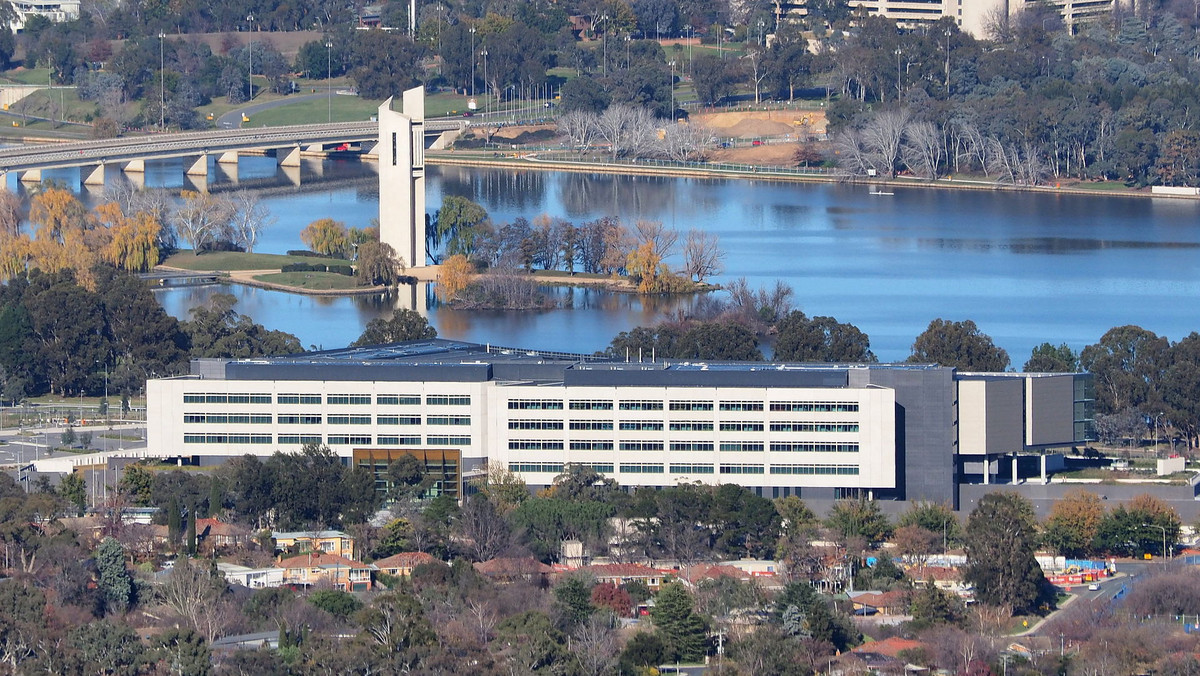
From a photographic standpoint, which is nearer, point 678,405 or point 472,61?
point 678,405

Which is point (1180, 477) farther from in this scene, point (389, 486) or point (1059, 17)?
point (1059, 17)

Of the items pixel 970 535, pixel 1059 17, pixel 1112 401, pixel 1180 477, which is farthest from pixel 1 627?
pixel 1059 17

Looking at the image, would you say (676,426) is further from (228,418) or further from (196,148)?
(196,148)

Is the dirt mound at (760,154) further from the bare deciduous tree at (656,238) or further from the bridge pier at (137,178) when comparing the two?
the bare deciduous tree at (656,238)

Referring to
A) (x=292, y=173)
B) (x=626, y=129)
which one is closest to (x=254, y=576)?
(x=292, y=173)

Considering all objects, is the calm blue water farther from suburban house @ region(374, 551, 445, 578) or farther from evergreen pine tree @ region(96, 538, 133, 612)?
evergreen pine tree @ region(96, 538, 133, 612)
